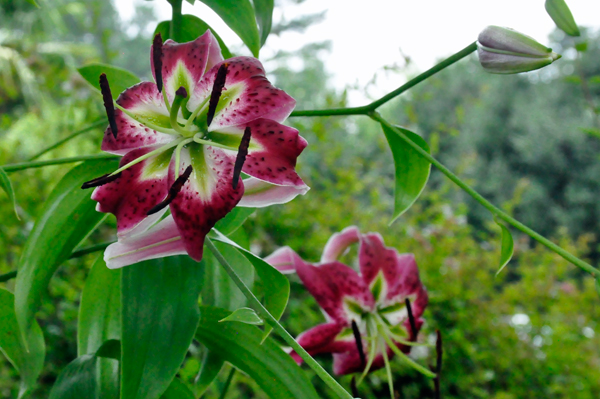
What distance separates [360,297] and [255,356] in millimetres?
127

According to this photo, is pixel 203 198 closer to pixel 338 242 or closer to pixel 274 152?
pixel 274 152

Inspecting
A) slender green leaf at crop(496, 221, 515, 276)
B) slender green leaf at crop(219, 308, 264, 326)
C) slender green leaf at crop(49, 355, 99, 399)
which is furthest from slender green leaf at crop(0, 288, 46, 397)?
slender green leaf at crop(496, 221, 515, 276)

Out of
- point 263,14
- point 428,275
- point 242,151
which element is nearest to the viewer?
point 242,151

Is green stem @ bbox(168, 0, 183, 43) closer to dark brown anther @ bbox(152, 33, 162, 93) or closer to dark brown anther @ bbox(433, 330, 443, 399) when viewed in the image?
dark brown anther @ bbox(152, 33, 162, 93)

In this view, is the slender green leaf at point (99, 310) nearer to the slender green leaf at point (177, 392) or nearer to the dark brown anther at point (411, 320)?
the slender green leaf at point (177, 392)

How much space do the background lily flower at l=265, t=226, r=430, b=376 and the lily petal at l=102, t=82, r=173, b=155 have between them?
117 mm

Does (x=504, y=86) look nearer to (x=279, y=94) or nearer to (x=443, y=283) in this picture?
(x=443, y=283)

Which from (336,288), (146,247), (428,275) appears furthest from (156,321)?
(428,275)

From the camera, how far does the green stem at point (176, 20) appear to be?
0.28 metres

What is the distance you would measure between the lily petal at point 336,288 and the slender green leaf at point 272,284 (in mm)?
72

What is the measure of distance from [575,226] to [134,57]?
8007 millimetres

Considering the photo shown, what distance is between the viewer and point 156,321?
225 mm

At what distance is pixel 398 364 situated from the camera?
1.10 m

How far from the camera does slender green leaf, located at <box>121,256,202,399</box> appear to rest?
216 mm
